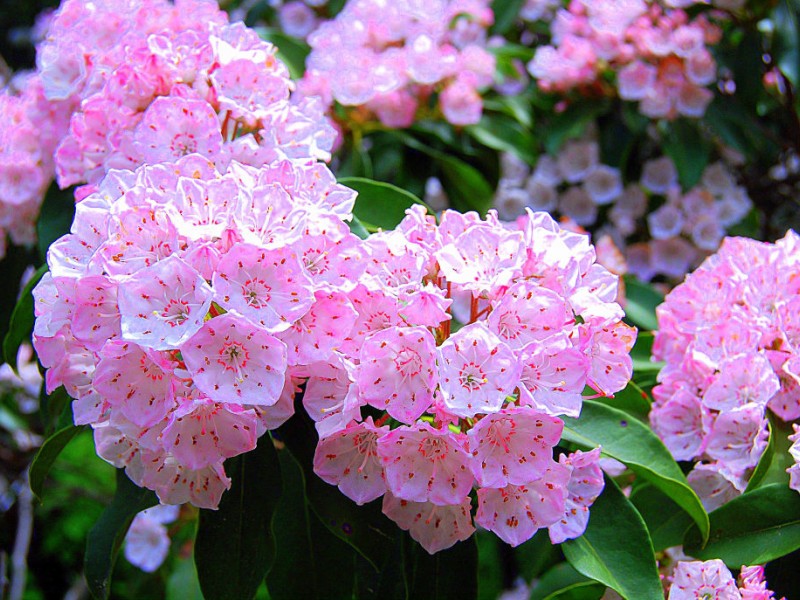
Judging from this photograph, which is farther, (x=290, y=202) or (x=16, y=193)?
(x=16, y=193)

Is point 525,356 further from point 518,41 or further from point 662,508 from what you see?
point 518,41

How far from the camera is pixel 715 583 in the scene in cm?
90

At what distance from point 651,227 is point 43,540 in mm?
2862

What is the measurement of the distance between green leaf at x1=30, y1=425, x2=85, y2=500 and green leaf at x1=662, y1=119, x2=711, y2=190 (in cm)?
140

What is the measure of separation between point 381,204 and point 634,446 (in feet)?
1.56

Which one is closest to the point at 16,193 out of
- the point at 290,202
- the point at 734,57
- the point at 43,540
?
the point at 290,202

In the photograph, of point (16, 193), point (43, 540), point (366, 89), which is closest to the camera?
point (16, 193)

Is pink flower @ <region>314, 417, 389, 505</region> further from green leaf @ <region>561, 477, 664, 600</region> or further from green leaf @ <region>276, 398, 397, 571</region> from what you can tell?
green leaf @ <region>561, 477, 664, 600</region>

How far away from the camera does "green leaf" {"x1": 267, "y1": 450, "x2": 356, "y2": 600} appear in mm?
1115

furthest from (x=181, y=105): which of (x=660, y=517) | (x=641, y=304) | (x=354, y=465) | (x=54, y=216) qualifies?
(x=641, y=304)

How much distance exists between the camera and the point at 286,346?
0.81m

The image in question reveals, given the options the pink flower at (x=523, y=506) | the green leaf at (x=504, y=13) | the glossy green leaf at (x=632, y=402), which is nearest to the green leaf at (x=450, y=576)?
the pink flower at (x=523, y=506)

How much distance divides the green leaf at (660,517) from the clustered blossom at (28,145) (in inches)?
41.9

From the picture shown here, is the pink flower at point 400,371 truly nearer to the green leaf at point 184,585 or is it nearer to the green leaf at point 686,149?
the green leaf at point 184,585
